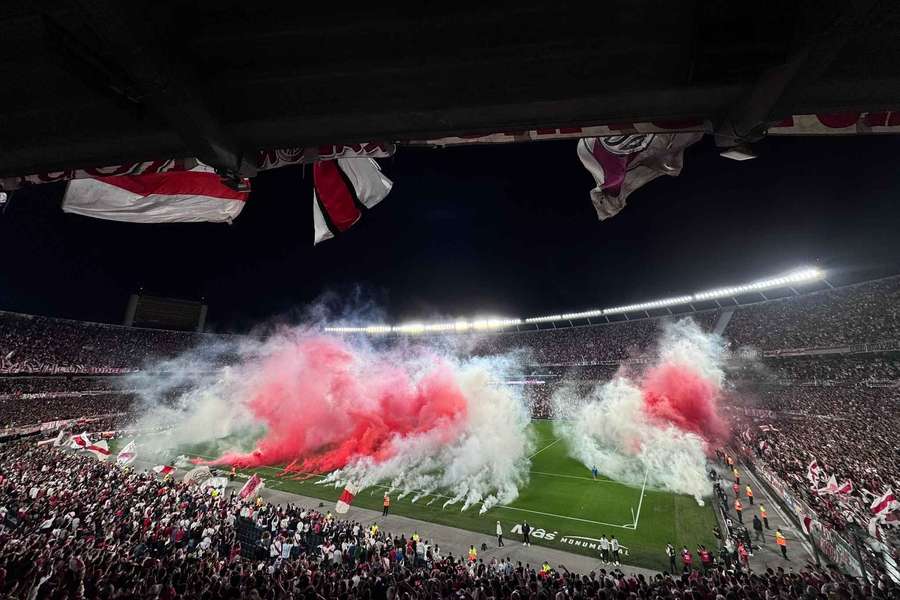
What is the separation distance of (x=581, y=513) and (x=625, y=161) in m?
20.8

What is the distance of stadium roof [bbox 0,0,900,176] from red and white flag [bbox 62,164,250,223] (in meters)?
1.57

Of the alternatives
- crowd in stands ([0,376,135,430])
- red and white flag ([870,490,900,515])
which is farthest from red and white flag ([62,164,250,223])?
crowd in stands ([0,376,135,430])

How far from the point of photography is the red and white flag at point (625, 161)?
4.09m

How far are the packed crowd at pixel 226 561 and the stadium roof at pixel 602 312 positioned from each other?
122 feet

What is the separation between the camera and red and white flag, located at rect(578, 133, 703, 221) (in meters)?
4.09

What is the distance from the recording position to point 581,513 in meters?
20.0

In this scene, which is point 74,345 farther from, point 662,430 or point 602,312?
point 602,312

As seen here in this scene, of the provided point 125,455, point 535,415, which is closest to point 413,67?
point 125,455

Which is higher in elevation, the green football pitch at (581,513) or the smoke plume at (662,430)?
the smoke plume at (662,430)

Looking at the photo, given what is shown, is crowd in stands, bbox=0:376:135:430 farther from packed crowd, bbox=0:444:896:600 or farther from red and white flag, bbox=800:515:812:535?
red and white flag, bbox=800:515:812:535

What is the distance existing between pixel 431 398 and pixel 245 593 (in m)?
21.4

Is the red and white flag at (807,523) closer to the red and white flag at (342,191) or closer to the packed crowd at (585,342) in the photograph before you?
the red and white flag at (342,191)

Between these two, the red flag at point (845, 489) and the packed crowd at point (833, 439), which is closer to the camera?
the red flag at point (845, 489)

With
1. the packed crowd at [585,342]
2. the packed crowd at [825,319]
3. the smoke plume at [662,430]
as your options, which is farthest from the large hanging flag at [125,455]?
the packed crowd at [825,319]
